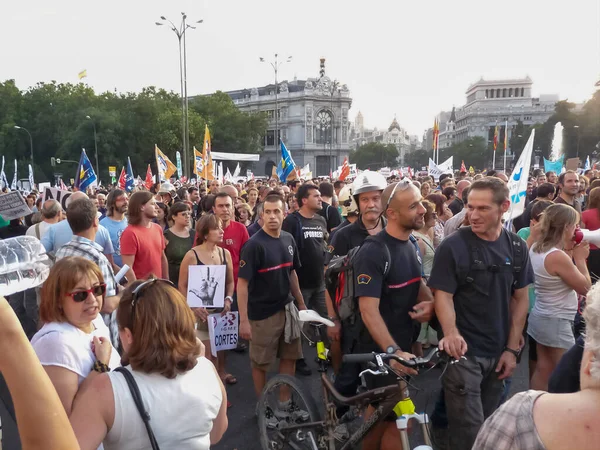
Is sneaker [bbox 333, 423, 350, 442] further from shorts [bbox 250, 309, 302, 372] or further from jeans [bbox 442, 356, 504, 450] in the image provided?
shorts [bbox 250, 309, 302, 372]

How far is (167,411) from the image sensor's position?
1.76m

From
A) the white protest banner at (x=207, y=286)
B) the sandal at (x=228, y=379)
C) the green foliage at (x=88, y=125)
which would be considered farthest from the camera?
the green foliage at (x=88, y=125)

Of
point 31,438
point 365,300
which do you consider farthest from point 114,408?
point 365,300

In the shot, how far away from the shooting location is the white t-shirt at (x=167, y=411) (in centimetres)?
169

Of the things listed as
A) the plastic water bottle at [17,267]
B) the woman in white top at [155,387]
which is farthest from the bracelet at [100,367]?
the plastic water bottle at [17,267]

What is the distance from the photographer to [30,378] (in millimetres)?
876

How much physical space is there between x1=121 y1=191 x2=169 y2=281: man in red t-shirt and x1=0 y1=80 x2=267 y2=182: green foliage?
154ft

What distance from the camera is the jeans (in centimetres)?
274

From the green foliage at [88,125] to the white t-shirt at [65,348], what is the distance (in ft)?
162

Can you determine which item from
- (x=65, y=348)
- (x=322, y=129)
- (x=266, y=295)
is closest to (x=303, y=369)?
(x=266, y=295)

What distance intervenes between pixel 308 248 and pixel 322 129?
8367 cm

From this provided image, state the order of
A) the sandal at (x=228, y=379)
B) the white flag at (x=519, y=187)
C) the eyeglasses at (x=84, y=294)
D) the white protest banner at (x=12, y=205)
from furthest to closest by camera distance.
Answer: the white flag at (x=519, y=187) < the white protest banner at (x=12, y=205) < the sandal at (x=228, y=379) < the eyeglasses at (x=84, y=294)

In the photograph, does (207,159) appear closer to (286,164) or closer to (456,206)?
(286,164)

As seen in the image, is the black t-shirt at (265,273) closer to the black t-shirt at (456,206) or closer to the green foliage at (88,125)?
the black t-shirt at (456,206)
